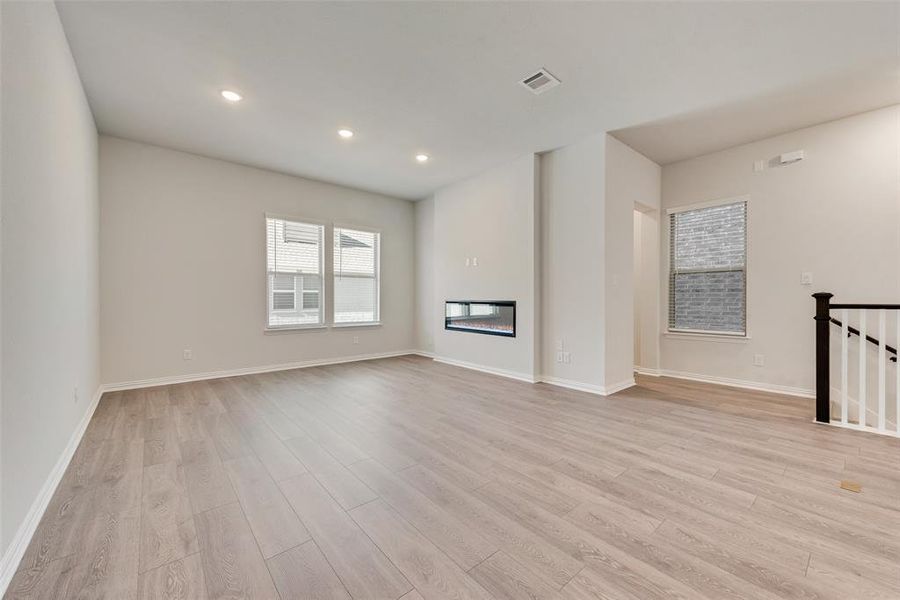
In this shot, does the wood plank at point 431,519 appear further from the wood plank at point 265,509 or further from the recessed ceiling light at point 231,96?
the recessed ceiling light at point 231,96

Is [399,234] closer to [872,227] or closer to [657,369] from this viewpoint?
[657,369]

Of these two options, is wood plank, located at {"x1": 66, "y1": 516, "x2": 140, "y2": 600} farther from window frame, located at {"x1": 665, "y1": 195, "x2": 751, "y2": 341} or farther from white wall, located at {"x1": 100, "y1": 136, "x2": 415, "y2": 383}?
window frame, located at {"x1": 665, "y1": 195, "x2": 751, "y2": 341}

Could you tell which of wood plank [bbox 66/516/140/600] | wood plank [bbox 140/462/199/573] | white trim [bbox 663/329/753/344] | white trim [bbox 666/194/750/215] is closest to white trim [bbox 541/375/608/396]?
white trim [bbox 663/329/753/344]

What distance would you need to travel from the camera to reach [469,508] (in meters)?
1.74

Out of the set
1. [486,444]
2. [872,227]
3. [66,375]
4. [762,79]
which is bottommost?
Answer: [486,444]

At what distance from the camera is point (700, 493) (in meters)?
1.87

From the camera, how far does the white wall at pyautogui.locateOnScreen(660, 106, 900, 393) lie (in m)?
3.30

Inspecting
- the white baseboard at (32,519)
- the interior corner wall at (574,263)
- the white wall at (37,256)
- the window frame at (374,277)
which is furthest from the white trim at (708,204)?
the white baseboard at (32,519)

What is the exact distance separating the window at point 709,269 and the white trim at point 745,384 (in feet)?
1.82

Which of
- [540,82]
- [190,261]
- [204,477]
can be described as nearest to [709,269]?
[540,82]

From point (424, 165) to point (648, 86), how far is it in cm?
267

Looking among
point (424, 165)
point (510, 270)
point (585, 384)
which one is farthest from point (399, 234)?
→ point (585, 384)

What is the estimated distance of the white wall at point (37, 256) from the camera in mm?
1433

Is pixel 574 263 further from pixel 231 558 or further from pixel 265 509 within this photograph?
pixel 231 558
